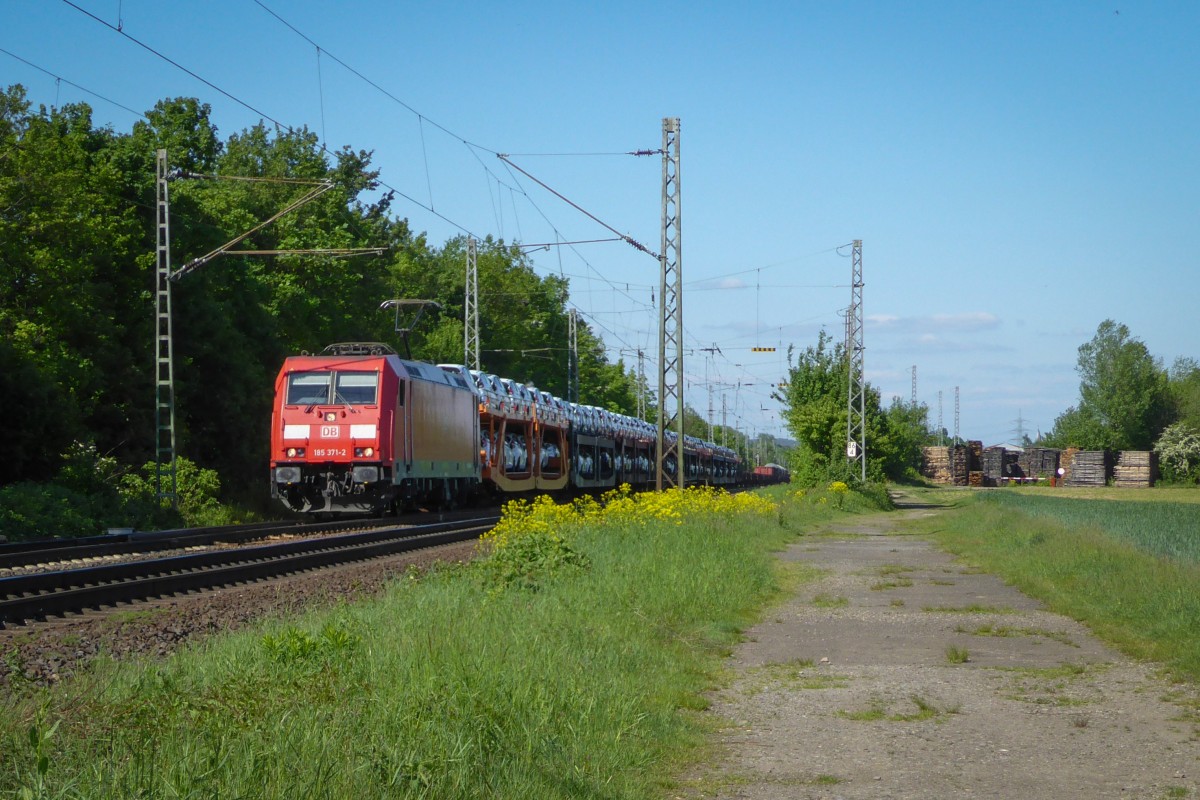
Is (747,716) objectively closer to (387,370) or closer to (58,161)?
(387,370)

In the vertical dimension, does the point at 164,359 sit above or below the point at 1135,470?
above

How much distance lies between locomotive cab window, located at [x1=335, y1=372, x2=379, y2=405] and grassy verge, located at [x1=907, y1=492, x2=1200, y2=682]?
1198cm

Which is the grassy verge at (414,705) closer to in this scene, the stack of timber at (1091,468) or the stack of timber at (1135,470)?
the stack of timber at (1091,468)

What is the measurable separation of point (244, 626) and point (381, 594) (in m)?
2.27

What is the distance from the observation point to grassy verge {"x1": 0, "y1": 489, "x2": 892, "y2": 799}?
196 inches

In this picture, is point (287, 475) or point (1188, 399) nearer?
point (287, 475)

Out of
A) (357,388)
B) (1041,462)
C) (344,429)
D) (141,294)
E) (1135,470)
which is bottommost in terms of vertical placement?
(1135,470)

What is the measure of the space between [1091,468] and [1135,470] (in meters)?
2.98

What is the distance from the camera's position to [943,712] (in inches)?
322

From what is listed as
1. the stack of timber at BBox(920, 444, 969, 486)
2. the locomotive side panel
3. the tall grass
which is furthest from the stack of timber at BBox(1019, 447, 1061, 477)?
the locomotive side panel

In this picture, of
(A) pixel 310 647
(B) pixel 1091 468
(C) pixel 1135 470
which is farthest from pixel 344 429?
(C) pixel 1135 470

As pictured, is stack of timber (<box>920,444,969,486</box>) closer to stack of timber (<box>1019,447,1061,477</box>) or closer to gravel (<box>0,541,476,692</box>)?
stack of timber (<box>1019,447,1061,477</box>)

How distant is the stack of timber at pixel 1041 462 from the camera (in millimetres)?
102838

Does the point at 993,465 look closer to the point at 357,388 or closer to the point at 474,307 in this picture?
the point at 474,307
